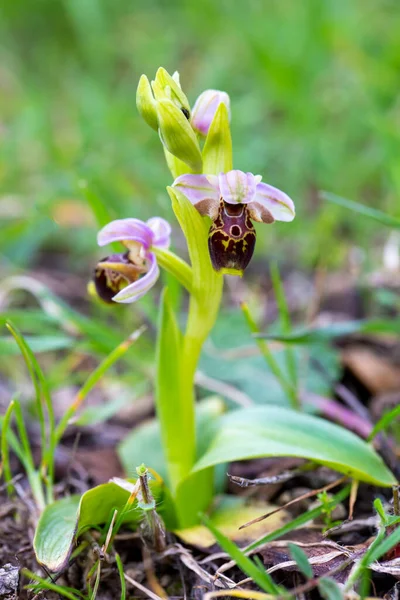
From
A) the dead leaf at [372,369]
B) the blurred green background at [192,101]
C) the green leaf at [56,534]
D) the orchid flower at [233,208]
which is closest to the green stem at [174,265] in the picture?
the orchid flower at [233,208]

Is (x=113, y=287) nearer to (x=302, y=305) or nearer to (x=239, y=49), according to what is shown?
(x=302, y=305)

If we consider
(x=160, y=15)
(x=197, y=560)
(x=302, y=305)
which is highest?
(x=160, y=15)

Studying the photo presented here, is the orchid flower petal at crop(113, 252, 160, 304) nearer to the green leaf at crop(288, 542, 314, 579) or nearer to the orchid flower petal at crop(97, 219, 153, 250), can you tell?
the orchid flower petal at crop(97, 219, 153, 250)

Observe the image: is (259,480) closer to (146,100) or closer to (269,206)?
(269,206)

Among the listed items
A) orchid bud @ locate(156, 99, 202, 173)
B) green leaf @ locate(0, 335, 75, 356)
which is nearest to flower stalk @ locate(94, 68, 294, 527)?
orchid bud @ locate(156, 99, 202, 173)

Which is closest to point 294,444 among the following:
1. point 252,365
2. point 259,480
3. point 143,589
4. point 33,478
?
point 259,480

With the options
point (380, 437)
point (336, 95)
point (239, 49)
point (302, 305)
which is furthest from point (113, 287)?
point (239, 49)

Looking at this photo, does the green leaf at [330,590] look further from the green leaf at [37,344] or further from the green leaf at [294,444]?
the green leaf at [37,344]
